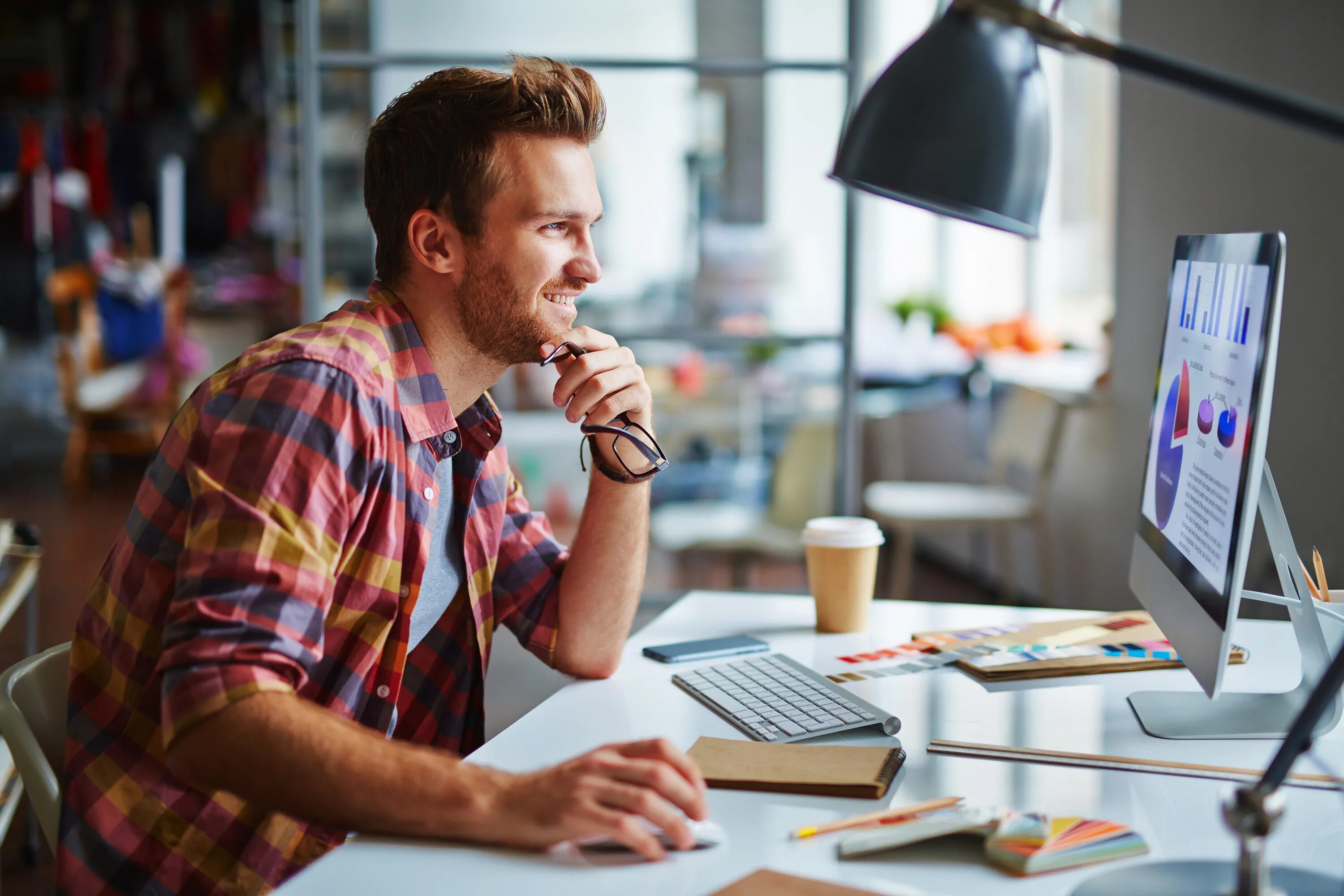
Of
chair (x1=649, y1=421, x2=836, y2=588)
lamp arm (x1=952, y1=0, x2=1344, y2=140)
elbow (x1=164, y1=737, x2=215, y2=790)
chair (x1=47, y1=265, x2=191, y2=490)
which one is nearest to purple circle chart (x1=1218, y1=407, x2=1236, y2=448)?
lamp arm (x1=952, y1=0, x2=1344, y2=140)

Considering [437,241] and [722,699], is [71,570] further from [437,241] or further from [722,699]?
[722,699]

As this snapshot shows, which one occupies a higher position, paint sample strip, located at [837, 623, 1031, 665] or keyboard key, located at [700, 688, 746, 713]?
keyboard key, located at [700, 688, 746, 713]

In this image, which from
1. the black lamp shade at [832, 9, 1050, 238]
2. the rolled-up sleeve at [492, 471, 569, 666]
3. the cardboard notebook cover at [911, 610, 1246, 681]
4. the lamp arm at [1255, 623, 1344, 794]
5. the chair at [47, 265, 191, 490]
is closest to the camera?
the lamp arm at [1255, 623, 1344, 794]

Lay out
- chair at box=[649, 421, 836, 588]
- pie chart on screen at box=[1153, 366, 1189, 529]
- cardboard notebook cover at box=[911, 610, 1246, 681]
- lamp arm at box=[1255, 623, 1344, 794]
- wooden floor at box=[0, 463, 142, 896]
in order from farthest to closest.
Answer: chair at box=[649, 421, 836, 588] → wooden floor at box=[0, 463, 142, 896] → cardboard notebook cover at box=[911, 610, 1246, 681] → pie chart on screen at box=[1153, 366, 1189, 529] → lamp arm at box=[1255, 623, 1344, 794]

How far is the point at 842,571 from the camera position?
1533 millimetres

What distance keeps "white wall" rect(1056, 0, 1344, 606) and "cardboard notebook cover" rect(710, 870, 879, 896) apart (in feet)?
6.45

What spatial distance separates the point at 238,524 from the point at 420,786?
274 mm

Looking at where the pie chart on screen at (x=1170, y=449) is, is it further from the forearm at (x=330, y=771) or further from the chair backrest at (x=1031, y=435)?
the chair backrest at (x=1031, y=435)

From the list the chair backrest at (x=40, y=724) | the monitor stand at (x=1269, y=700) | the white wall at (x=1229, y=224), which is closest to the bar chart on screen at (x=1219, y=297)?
the monitor stand at (x=1269, y=700)

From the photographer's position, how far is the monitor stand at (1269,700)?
3.71 ft

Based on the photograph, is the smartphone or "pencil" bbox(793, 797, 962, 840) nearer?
"pencil" bbox(793, 797, 962, 840)

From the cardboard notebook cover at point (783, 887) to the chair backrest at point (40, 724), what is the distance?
2.30 ft

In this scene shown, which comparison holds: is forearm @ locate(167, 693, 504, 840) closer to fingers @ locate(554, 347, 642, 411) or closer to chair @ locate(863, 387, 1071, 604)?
fingers @ locate(554, 347, 642, 411)

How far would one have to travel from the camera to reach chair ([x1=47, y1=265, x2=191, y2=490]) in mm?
6246
